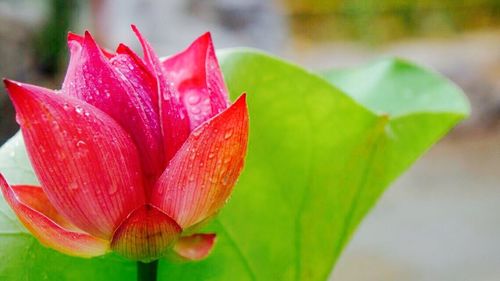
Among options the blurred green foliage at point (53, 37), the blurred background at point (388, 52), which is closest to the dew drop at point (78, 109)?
the blurred background at point (388, 52)

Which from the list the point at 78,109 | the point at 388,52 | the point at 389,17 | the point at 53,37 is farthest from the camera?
the point at 389,17

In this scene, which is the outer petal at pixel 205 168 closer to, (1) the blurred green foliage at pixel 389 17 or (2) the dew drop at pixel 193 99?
(2) the dew drop at pixel 193 99

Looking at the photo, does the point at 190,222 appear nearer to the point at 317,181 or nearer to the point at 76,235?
the point at 76,235

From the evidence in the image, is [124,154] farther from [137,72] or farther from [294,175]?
[294,175]

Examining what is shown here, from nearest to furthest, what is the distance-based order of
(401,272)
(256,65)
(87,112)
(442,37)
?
(87,112) < (256,65) < (401,272) < (442,37)

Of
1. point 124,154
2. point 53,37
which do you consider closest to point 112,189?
point 124,154

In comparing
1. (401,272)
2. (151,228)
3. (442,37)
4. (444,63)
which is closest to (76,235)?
(151,228)

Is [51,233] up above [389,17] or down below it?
above
